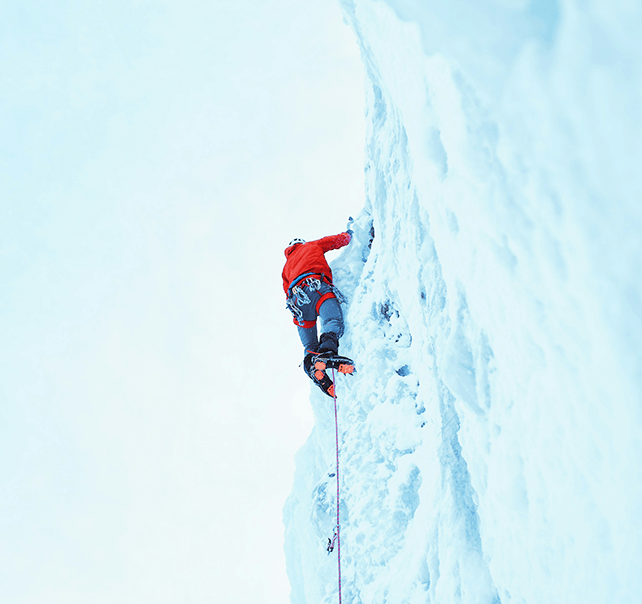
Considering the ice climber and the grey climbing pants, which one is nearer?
the ice climber

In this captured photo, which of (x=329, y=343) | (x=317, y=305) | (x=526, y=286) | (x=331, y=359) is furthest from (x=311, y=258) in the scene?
(x=526, y=286)

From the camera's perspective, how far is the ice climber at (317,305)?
4496mm

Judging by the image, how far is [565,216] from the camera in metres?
1.41

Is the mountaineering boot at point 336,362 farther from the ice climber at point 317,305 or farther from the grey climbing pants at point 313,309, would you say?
the grey climbing pants at point 313,309

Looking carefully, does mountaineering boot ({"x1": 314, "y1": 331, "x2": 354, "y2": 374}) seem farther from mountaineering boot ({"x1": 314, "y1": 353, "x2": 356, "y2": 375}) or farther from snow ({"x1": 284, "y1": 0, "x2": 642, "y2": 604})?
snow ({"x1": 284, "y1": 0, "x2": 642, "y2": 604})

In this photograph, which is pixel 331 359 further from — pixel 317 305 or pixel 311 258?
pixel 311 258

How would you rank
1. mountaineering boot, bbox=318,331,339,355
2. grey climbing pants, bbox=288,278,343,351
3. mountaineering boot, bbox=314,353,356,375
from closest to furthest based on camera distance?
mountaineering boot, bbox=314,353,356,375 → mountaineering boot, bbox=318,331,339,355 → grey climbing pants, bbox=288,278,343,351

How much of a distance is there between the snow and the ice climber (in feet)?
4.61

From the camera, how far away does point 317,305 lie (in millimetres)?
5062

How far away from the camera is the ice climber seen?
4496mm

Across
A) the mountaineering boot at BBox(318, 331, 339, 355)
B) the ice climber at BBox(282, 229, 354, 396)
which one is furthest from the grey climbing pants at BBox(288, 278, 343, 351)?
the mountaineering boot at BBox(318, 331, 339, 355)

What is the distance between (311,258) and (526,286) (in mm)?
3586

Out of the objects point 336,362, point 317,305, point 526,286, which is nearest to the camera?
point 526,286

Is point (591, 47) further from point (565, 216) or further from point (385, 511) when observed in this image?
point (385, 511)
